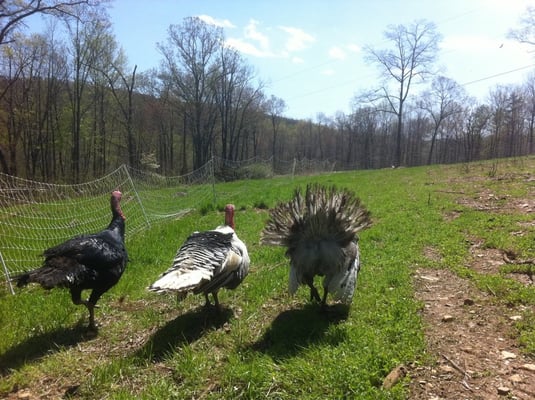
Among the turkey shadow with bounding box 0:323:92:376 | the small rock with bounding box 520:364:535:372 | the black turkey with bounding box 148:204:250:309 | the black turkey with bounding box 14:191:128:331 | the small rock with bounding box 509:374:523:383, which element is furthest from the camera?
the black turkey with bounding box 14:191:128:331

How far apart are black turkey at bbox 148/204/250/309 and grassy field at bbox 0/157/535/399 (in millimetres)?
545

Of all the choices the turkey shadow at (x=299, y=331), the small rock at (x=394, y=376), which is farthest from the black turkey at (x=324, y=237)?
the small rock at (x=394, y=376)

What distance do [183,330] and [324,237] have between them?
191cm

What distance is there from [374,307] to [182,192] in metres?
13.8

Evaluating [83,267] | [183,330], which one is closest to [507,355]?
[183,330]

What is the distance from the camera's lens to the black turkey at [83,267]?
3.70m

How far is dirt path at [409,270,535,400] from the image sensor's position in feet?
9.09

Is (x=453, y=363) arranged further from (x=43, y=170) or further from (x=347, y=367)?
(x=43, y=170)

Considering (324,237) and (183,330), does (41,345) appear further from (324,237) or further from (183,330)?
(324,237)

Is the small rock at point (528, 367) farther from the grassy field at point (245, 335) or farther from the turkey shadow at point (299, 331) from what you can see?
the turkey shadow at point (299, 331)

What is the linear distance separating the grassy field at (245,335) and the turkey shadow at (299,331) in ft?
0.04

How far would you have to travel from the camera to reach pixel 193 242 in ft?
13.9

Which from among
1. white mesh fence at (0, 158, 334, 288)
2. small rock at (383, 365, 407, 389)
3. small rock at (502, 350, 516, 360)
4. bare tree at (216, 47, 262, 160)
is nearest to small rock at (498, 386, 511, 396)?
small rock at (502, 350, 516, 360)

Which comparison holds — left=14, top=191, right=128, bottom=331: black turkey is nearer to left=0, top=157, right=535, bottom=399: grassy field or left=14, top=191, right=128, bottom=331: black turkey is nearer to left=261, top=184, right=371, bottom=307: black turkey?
left=0, top=157, right=535, bottom=399: grassy field
